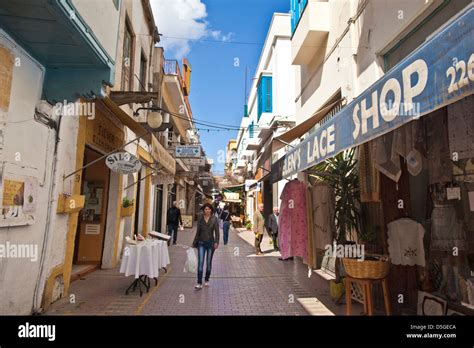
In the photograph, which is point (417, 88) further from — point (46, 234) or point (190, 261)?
point (190, 261)

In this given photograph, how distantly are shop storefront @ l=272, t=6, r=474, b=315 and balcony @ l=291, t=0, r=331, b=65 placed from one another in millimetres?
4884

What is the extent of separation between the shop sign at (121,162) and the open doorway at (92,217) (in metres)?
2.14

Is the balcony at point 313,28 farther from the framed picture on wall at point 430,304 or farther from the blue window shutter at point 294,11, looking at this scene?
the framed picture on wall at point 430,304

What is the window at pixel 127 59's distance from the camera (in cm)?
916

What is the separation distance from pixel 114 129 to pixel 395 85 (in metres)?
7.40

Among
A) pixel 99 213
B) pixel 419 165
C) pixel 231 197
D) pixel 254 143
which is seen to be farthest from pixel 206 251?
pixel 231 197

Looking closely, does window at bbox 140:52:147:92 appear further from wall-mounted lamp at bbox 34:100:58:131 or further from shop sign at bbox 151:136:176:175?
wall-mounted lamp at bbox 34:100:58:131

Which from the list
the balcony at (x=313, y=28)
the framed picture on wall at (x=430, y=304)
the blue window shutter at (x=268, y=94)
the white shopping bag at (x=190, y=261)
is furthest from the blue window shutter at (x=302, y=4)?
the framed picture on wall at (x=430, y=304)

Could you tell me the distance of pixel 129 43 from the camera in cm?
998

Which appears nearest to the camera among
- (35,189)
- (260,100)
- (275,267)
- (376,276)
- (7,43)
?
(7,43)

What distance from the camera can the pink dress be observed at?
6754mm

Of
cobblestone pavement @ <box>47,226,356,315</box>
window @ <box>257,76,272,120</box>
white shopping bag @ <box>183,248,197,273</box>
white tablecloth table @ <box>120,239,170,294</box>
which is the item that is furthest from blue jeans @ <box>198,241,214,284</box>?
window @ <box>257,76,272,120</box>

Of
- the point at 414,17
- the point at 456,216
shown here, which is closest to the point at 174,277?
the point at 456,216
